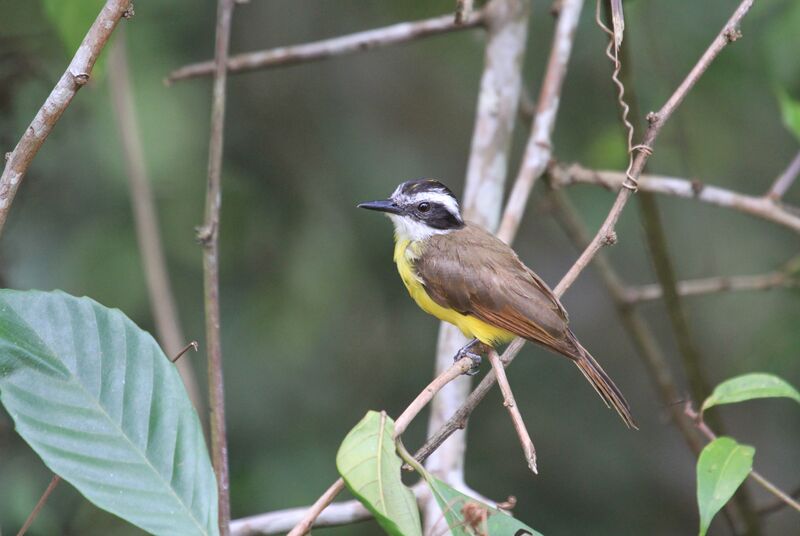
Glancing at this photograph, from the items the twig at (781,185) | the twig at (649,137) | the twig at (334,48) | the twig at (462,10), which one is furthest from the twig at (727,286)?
the twig at (649,137)

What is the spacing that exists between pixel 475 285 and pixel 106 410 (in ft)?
5.63

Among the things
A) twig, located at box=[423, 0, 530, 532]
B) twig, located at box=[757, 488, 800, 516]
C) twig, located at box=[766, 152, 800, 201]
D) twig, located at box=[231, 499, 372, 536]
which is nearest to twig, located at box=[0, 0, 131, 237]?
twig, located at box=[231, 499, 372, 536]

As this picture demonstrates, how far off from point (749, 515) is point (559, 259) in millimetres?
2312

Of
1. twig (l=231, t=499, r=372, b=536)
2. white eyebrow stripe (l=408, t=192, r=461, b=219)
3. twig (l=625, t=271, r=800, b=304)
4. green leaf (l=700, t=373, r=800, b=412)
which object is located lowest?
twig (l=231, t=499, r=372, b=536)

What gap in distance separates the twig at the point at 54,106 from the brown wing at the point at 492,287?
4.97 feet

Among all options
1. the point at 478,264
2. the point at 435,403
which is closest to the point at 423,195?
the point at 478,264

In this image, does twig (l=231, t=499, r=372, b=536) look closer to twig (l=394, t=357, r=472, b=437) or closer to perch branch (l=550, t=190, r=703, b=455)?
twig (l=394, t=357, r=472, b=437)

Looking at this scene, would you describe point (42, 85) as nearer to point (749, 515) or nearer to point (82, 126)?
point (82, 126)

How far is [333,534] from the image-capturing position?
4.71 meters

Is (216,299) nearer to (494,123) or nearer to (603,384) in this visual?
(603,384)

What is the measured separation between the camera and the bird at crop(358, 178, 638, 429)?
10.2 ft

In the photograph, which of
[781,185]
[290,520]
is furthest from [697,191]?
[290,520]

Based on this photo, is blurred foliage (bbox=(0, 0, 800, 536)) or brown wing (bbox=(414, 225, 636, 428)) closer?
brown wing (bbox=(414, 225, 636, 428))

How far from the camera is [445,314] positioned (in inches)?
130
